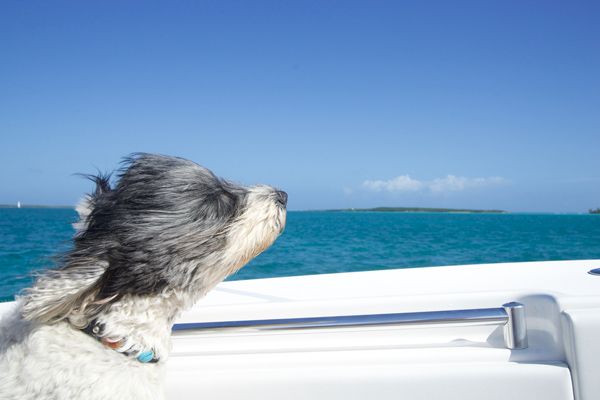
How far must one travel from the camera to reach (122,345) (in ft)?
5.66

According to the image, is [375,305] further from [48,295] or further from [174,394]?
[48,295]

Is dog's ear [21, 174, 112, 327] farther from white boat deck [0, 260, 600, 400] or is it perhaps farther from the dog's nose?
the dog's nose

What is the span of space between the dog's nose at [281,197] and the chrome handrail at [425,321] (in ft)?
2.12

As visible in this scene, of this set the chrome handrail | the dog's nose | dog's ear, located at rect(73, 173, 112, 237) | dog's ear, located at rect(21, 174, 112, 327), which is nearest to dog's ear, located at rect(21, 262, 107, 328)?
dog's ear, located at rect(21, 174, 112, 327)

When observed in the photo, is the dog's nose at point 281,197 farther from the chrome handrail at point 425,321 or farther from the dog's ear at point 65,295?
the dog's ear at point 65,295

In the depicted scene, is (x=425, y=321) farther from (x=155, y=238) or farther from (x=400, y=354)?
(x=155, y=238)

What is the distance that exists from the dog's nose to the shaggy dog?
0.06 meters

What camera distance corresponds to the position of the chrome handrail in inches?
76.1

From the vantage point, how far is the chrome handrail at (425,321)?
6.34ft

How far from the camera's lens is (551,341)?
6.72 feet

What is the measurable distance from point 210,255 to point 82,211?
595 millimetres

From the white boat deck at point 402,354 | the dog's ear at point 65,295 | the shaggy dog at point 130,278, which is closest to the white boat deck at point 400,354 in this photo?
the white boat deck at point 402,354

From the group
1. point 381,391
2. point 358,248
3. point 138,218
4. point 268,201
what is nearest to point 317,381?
point 381,391

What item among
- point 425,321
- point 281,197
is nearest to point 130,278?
point 281,197
